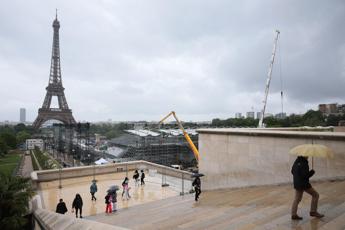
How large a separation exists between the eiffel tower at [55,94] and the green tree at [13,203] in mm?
87994

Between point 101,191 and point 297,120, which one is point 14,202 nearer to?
point 101,191

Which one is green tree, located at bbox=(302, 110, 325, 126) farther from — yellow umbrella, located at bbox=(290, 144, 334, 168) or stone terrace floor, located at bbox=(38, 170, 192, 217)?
yellow umbrella, located at bbox=(290, 144, 334, 168)

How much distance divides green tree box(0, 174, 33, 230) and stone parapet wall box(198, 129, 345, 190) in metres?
7.61

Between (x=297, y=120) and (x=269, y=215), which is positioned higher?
(x=297, y=120)

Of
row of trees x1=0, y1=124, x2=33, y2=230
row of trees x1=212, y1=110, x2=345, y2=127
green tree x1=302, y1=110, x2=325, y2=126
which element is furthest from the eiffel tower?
row of trees x1=0, y1=124, x2=33, y2=230

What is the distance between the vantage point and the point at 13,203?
30.1 ft

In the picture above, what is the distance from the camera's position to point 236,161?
9.84 metres

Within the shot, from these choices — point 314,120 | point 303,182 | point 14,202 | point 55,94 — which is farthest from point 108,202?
point 55,94

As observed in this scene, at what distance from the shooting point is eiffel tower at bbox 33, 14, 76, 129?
91.1 m

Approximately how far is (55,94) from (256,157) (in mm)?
98188

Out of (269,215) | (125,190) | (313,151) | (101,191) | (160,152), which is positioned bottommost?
(160,152)

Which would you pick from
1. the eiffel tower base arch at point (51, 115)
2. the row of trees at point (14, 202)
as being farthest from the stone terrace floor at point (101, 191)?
the eiffel tower base arch at point (51, 115)

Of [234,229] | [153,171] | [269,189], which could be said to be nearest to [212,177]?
[269,189]

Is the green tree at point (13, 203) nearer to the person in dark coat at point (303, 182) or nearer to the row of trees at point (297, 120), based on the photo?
the person in dark coat at point (303, 182)
